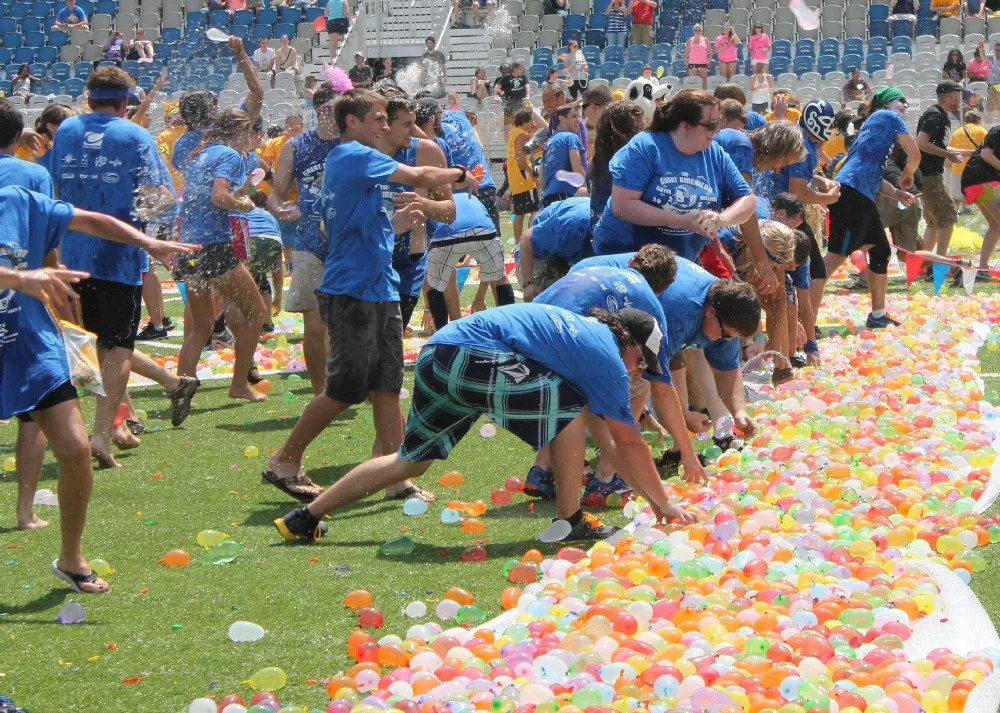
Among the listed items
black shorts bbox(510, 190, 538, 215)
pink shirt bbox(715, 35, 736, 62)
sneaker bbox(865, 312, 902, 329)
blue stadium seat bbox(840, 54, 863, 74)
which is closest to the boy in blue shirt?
sneaker bbox(865, 312, 902, 329)

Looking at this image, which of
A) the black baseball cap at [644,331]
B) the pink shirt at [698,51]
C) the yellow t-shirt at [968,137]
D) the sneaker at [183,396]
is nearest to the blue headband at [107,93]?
the sneaker at [183,396]

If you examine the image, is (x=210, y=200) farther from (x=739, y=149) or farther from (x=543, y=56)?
(x=543, y=56)

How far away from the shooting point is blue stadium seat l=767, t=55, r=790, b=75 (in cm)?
2498

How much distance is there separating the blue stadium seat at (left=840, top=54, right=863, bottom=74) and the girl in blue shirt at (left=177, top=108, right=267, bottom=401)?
721 inches

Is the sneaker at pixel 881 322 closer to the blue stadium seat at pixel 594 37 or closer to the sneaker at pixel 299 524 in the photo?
the sneaker at pixel 299 524

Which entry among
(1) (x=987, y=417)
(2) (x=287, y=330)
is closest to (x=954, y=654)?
(1) (x=987, y=417)

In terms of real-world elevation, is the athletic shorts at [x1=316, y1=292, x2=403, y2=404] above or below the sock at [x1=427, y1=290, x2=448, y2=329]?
above

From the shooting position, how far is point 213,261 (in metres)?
8.48

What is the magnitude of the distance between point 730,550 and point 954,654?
116cm

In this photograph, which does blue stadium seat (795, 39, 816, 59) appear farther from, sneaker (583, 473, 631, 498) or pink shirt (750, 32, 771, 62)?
sneaker (583, 473, 631, 498)

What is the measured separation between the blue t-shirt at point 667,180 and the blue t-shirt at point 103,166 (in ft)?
8.17

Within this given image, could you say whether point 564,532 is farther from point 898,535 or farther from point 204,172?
point 204,172

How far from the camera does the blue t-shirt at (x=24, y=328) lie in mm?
4656

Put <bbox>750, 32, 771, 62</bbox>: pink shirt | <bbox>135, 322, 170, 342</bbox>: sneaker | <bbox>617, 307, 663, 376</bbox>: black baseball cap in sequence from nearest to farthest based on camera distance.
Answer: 1. <bbox>617, 307, 663, 376</bbox>: black baseball cap
2. <bbox>135, 322, 170, 342</bbox>: sneaker
3. <bbox>750, 32, 771, 62</bbox>: pink shirt
